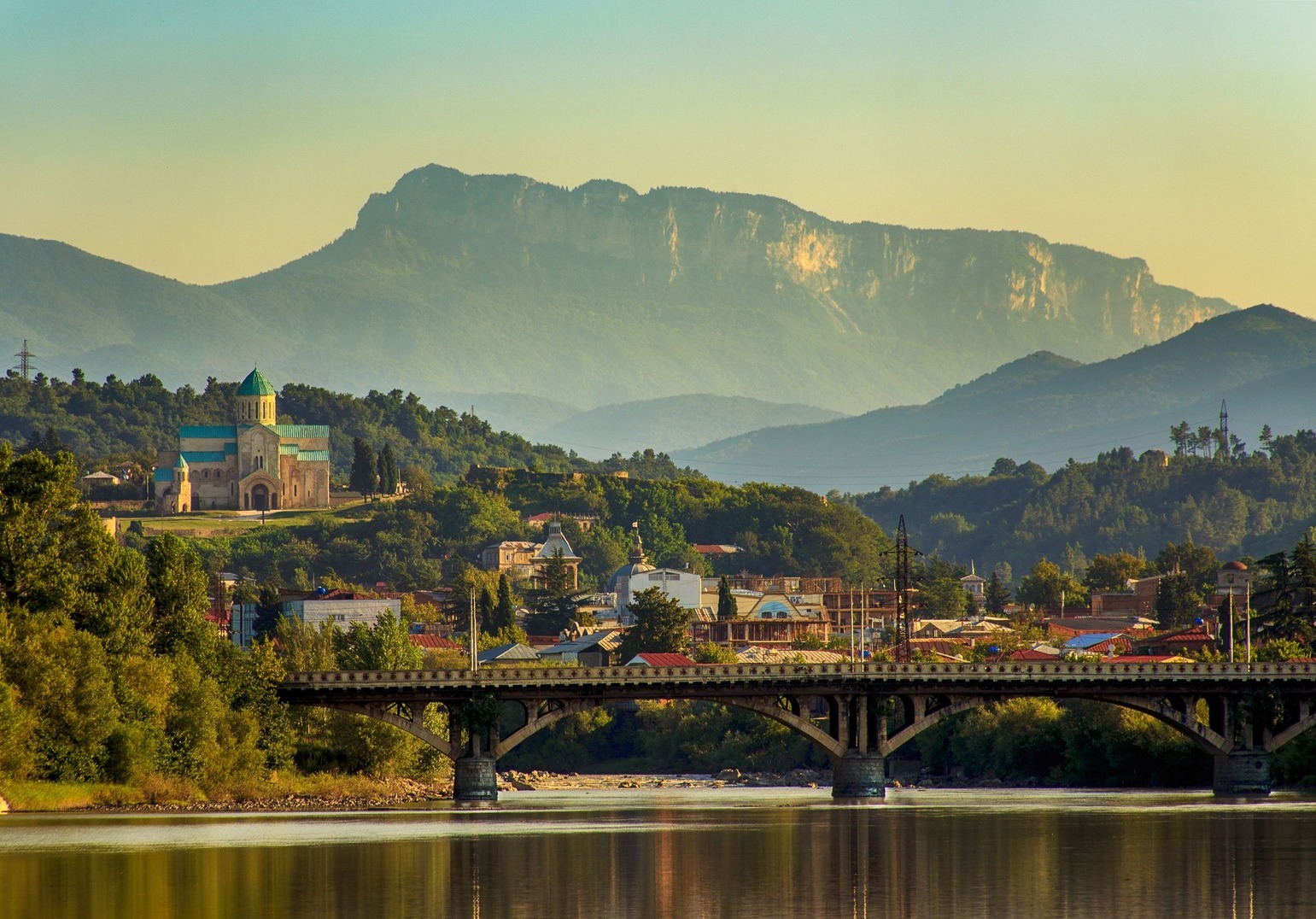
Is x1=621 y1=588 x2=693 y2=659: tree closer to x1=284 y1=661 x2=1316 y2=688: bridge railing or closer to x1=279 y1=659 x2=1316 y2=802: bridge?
x1=279 y1=659 x2=1316 y2=802: bridge

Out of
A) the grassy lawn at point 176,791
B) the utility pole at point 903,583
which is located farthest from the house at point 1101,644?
the grassy lawn at point 176,791

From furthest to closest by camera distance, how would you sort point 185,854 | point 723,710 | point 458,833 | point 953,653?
point 953,653 < point 723,710 < point 458,833 < point 185,854

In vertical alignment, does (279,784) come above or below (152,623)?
below

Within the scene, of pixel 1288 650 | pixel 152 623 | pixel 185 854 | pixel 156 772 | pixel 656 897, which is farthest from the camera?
pixel 1288 650

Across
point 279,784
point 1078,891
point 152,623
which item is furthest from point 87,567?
point 1078,891

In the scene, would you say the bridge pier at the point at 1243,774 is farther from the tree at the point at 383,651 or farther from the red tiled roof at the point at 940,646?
the red tiled roof at the point at 940,646

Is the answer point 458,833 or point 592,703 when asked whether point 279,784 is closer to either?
point 592,703

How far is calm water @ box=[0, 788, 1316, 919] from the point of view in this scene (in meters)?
60.9

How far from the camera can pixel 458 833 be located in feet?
285

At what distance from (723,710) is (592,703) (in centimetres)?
4975

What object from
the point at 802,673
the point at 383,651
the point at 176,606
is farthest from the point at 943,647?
the point at 176,606

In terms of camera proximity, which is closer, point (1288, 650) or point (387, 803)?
point (387, 803)

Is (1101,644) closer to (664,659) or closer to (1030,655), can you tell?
(1030,655)

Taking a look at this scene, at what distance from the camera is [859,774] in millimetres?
114438
